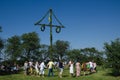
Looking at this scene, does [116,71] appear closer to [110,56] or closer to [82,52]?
[110,56]

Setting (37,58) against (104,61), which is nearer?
(104,61)

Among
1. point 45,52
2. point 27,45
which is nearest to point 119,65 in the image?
point 27,45

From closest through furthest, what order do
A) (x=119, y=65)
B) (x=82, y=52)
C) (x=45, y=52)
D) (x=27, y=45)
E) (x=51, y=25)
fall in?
A: (x=119, y=65)
(x=51, y=25)
(x=27, y=45)
(x=45, y=52)
(x=82, y=52)

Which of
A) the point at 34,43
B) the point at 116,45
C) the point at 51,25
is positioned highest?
the point at 34,43

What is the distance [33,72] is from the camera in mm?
33938

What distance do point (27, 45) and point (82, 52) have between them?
31.4m

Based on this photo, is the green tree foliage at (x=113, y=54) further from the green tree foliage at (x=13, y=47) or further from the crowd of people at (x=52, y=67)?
the green tree foliage at (x=13, y=47)

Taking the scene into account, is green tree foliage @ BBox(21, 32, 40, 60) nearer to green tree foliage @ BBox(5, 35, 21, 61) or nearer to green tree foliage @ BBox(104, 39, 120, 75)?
green tree foliage @ BBox(5, 35, 21, 61)

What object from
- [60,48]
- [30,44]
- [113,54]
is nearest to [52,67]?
[113,54]

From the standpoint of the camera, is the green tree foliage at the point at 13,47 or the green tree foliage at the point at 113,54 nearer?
the green tree foliage at the point at 113,54

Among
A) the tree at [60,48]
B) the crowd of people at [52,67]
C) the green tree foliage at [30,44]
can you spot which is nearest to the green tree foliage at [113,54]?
the crowd of people at [52,67]

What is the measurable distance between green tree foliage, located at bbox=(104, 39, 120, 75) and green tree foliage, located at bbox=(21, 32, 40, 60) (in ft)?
196

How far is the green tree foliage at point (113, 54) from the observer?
31969mm

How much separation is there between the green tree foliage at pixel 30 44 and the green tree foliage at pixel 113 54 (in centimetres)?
5973
